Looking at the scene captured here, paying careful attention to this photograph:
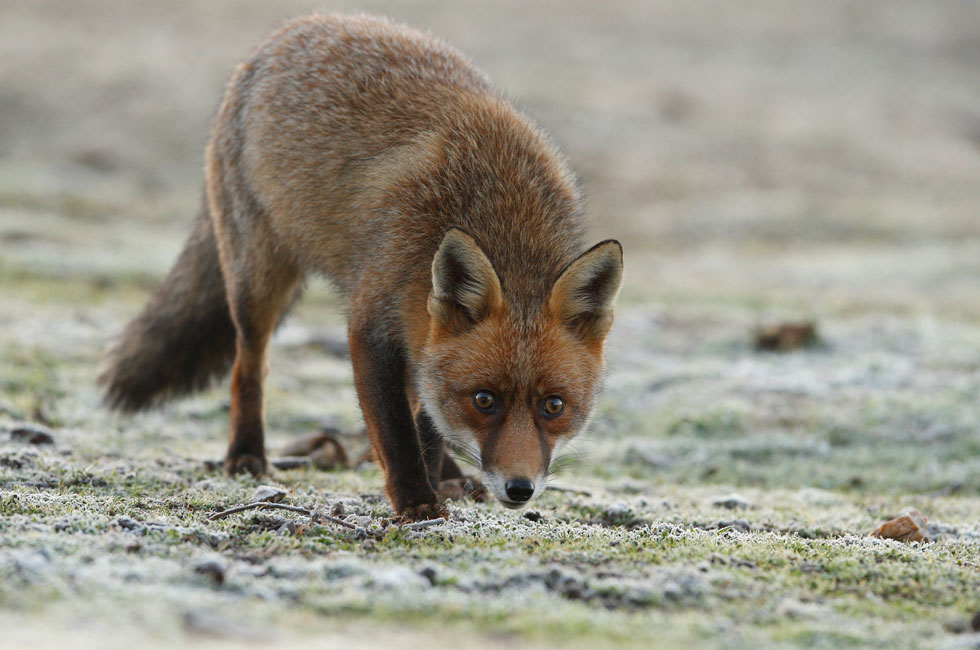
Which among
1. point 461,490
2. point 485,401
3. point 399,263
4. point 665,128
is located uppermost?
point 665,128

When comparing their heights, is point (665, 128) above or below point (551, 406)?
above

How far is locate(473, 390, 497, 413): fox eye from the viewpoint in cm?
545

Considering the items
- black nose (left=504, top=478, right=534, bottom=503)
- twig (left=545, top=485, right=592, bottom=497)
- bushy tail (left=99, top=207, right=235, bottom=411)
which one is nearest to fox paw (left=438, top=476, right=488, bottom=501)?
twig (left=545, top=485, right=592, bottom=497)

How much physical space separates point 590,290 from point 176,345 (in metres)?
4.09

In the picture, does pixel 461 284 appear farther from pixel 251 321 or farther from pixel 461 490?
pixel 251 321

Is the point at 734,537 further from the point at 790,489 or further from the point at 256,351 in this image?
the point at 256,351

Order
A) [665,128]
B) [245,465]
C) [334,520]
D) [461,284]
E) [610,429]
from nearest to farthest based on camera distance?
[334,520]
[461,284]
[245,465]
[610,429]
[665,128]

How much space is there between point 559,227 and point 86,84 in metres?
28.3

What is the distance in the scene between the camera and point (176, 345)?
328 inches

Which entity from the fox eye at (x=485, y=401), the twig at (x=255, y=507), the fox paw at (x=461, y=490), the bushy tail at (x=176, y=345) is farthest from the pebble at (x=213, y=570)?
the bushy tail at (x=176, y=345)

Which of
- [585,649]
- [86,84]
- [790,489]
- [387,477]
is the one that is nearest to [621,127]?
[86,84]

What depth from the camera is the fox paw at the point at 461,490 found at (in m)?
6.97

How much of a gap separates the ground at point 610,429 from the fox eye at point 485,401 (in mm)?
696

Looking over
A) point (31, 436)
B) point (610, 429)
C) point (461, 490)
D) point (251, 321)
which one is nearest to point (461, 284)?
point (461, 490)
